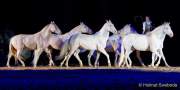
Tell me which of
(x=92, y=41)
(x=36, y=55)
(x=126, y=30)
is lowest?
(x=36, y=55)

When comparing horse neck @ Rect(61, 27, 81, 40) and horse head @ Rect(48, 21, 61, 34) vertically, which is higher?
horse head @ Rect(48, 21, 61, 34)

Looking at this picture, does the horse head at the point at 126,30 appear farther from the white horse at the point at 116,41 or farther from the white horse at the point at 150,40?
the white horse at the point at 150,40

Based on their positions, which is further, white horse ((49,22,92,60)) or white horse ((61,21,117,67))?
white horse ((49,22,92,60))

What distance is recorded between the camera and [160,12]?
505 inches

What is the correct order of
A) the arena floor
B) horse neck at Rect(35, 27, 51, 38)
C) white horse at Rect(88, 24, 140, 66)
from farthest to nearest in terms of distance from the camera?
horse neck at Rect(35, 27, 51, 38) → white horse at Rect(88, 24, 140, 66) → the arena floor

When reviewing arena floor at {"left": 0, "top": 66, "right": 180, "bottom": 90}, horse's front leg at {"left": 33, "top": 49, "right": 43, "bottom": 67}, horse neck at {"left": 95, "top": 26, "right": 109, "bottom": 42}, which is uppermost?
horse neck at {"left": 95, "top": 26, "right": 109, "bottom": 42}

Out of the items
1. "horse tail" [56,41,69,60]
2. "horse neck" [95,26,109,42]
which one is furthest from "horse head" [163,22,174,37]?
"horse tail" [56,41,69,60]

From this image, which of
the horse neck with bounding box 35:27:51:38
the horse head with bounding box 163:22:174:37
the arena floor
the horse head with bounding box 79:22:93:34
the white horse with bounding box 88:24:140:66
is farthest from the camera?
the horse head with bounding box 79:22:93:34

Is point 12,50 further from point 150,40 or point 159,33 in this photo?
point 159,33

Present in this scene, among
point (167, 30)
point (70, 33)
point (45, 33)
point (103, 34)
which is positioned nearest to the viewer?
point (167, 30)

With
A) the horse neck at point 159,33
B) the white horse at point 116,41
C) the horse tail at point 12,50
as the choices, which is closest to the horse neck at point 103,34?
the white horse at point 116,41

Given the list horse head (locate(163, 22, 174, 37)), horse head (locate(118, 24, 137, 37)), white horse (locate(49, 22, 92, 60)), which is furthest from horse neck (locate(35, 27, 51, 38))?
horse head (locate(163, 22, 174, 37))

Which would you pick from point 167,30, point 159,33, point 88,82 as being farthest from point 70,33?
point 88,82

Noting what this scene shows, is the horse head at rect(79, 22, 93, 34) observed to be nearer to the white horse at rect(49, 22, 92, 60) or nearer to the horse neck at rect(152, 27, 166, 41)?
the white horse at rect(49, 22, 92, 60)
